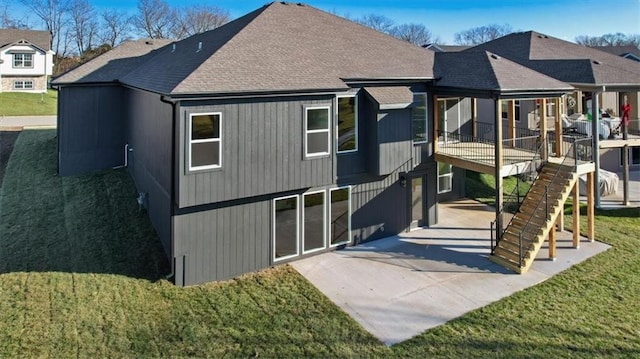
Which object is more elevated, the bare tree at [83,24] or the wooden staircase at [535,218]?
the bare tree at [83,24]

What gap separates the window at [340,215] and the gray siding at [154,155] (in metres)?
4.43

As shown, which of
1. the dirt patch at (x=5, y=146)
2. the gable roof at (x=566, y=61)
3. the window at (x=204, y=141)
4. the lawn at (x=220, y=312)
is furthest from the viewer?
the dirt patch at (x=5, y=146)

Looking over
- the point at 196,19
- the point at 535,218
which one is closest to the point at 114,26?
the point at 196,19

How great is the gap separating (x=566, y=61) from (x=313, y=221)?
488 inches

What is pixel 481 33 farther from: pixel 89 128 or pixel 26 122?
pixel 89 128

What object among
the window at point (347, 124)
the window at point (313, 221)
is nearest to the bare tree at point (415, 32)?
the window at point (347, 124)

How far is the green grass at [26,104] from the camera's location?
3350 cm

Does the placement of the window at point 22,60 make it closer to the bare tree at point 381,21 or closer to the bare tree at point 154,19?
the bare tree at point 154,19

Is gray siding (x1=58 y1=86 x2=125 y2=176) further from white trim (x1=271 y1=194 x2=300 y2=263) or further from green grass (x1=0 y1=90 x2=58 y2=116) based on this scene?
green grass (x1=0 y1=90 x2=58 y2=116)

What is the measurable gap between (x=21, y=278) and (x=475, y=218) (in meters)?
13.5

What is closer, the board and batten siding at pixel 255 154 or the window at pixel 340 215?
the board and batten siding at pixel 255 154

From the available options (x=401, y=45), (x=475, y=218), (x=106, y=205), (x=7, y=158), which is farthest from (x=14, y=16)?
(x=475, y=218)

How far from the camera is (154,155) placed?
11742mm

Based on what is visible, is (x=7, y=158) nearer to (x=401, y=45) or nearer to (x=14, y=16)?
(x=401, y=45)
